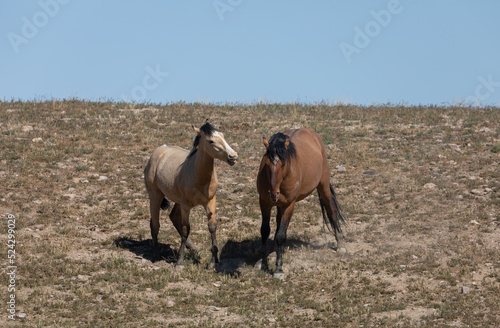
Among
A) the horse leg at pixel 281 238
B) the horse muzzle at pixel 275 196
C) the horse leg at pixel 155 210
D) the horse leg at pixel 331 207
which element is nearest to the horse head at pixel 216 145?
the horse muzzle at pixel 275 196

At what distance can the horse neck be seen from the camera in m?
10.6

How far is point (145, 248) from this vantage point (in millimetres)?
12359

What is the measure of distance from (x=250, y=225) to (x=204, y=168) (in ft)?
10.8

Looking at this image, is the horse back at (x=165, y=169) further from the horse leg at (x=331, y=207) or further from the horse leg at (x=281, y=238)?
the horse leg at (x=331, y=207)

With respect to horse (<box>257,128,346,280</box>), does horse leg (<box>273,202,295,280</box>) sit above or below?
below

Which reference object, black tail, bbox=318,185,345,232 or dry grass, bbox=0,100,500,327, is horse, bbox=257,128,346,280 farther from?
dry grass, bbox=0,100,500,327

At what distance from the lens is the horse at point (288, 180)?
10.0 m

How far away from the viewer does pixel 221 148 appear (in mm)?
10070

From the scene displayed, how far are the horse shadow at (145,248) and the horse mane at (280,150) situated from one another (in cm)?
324

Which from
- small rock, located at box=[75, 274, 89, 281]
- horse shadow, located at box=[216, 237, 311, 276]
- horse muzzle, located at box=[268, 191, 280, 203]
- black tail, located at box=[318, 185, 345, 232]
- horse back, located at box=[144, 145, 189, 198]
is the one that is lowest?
small rock, located at box=[75, 274, 89, 281]

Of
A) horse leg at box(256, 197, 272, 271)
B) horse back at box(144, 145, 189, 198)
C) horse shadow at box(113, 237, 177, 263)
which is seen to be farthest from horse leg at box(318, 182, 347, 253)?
horse shadow at box(113, 237, 177, 263)

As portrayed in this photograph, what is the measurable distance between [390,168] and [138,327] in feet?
34.5

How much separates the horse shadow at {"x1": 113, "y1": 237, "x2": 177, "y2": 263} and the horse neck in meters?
2.00

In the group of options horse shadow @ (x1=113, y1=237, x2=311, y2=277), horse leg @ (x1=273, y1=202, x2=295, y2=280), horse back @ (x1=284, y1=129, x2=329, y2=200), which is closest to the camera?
horse leg @ (x1=273, y1=202, x2=295, y2=280)
